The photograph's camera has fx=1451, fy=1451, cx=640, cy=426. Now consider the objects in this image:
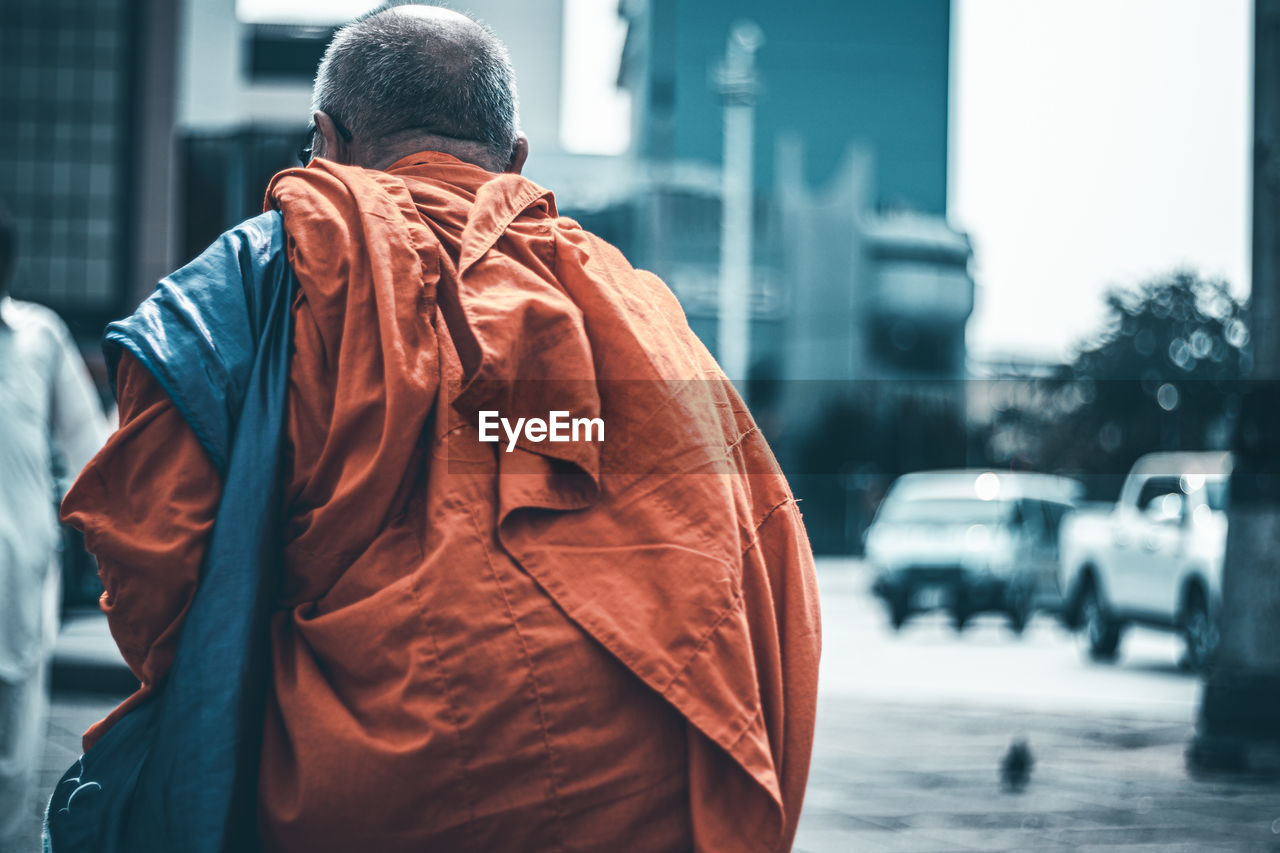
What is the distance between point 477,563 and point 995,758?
595 cm

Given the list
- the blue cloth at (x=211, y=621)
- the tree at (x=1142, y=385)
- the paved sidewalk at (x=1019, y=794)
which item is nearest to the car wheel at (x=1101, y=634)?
A: the paved sidewalk at (x=1019, y=794)

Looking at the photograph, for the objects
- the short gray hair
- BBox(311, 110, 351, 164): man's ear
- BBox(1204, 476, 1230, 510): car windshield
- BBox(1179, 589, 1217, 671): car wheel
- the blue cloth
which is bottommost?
BBox(1179, 589, 1217, 671): car wheel

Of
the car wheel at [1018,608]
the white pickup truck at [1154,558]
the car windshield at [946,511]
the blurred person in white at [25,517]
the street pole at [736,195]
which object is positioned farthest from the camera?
the street pole at [736,195]

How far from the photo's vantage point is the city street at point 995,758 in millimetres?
5138

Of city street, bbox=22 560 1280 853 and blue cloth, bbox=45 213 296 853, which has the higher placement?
blue cloth, bbox=45 213 296 853

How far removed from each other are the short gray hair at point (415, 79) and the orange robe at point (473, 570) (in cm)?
20

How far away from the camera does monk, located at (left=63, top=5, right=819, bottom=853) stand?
142 cm

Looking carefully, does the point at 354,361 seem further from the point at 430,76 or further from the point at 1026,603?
the point at 1026,603

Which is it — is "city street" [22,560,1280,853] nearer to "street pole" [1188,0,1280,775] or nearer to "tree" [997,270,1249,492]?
"street pole" [1188,0,1280,775]

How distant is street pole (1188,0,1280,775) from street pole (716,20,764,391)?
2533cm

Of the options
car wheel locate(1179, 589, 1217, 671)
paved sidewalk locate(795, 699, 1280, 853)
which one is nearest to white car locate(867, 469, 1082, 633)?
car wheel locate(1179, 589, 1217, 671)

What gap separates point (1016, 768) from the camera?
618 centimetres

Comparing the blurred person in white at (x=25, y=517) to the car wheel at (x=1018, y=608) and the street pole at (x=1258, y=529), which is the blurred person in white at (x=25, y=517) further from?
the car wheel at (x=1018, y=608)

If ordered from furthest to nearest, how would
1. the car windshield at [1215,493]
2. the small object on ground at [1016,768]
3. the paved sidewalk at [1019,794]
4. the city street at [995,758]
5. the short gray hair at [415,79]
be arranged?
the car windshield at [1215,493] → the small object on ground at [1016,768] → the city street at [995,758] → the paved sidewalk at [1019,794] → the short gray hair at [415,79]
